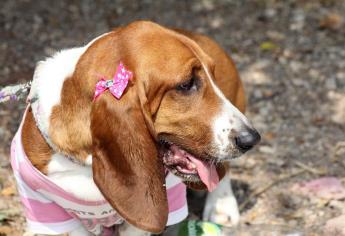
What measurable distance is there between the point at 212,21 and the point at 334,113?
72.4 inches

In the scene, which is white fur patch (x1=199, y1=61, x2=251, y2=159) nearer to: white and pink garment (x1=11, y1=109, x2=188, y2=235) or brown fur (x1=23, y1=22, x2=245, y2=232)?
brown fur (x1=23, y1=22, x2=245, y2=232)

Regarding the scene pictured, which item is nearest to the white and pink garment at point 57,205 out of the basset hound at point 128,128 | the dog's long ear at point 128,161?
the basset hound at point 128,128

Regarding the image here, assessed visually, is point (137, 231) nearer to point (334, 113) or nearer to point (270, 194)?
point (270, 194)

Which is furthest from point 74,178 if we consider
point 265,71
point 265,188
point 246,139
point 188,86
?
point 265,71

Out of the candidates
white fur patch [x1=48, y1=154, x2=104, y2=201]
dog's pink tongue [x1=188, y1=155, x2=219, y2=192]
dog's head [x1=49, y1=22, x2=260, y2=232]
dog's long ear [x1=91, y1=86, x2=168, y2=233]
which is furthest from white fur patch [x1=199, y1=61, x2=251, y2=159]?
white fur patch [x1=48, y1=154, x2=104, y2=201]

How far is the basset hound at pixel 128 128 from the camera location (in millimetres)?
3078

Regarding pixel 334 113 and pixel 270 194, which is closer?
pixel 270 194

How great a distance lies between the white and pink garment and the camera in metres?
3.41

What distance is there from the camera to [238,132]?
10.4 ft

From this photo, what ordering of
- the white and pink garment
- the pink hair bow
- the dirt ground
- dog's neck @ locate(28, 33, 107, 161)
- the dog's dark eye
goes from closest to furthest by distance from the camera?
1. the pink hair bow
2. the dog's dark eye
3. dog's neck @ locate(28, 33, 107, 161)
4. the white and pink garment
5. the dirt ground

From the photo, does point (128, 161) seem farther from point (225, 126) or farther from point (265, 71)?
point (265, 71)

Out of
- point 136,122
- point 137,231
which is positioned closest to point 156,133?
point 136,122

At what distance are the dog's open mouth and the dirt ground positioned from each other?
28.1 inches

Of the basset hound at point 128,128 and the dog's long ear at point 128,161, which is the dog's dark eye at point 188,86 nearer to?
the basset hound at point 128,128
